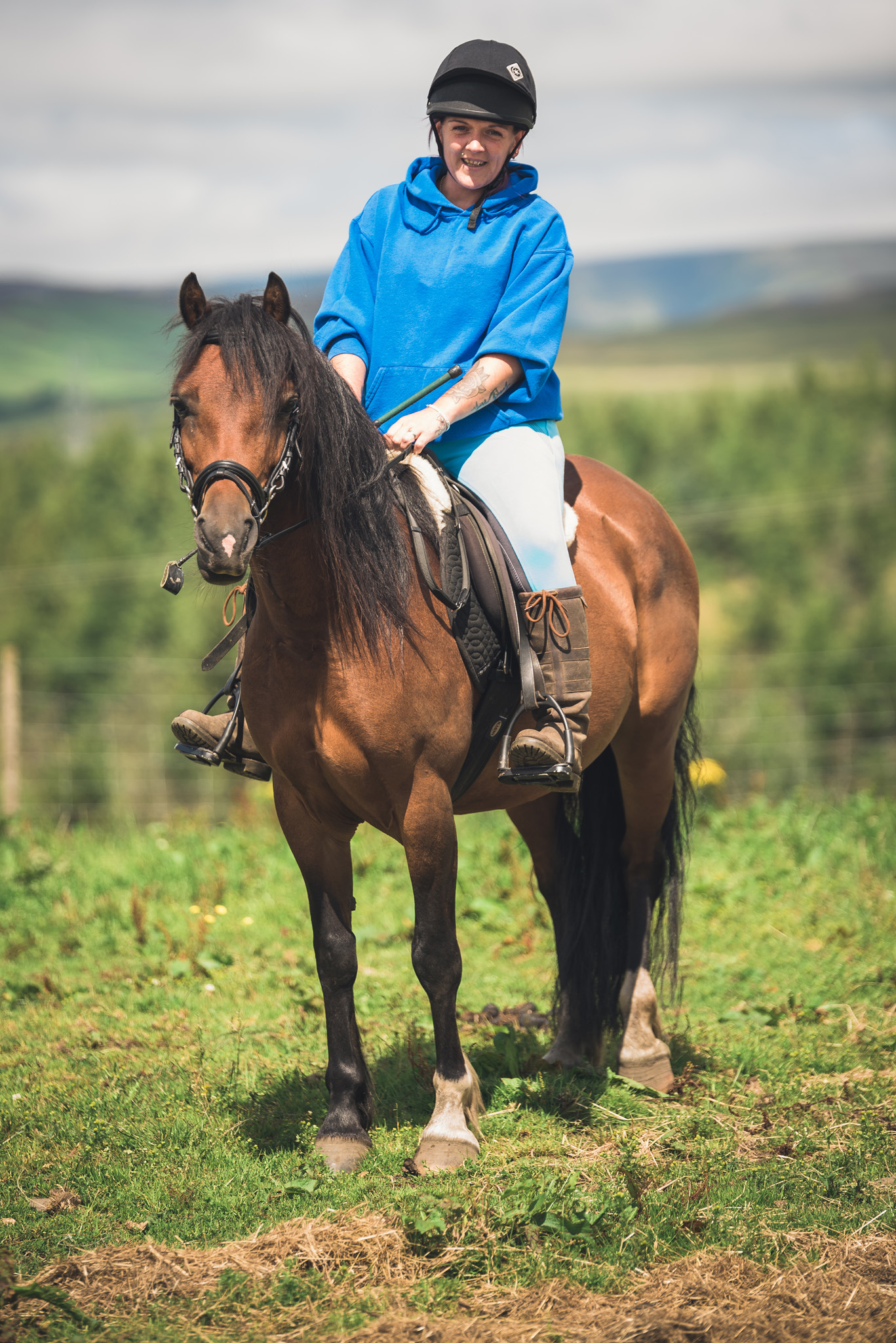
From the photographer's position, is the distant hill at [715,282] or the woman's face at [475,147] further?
the distant hill at [715,282]

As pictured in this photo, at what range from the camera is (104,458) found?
197 feet

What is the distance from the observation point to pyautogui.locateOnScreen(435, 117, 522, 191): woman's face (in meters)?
4.15

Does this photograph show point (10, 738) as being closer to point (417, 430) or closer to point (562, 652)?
point (562, 652)

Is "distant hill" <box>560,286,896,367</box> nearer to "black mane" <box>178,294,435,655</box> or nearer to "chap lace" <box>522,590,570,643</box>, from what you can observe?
"chap lace" <box>522,590,570,643</box>

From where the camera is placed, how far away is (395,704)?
3.70m

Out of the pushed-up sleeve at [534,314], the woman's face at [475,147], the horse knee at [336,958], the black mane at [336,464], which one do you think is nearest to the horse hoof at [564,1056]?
the horse knee at [336,958]

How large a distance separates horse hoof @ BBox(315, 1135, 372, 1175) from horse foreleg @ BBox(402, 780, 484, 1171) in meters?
0.21

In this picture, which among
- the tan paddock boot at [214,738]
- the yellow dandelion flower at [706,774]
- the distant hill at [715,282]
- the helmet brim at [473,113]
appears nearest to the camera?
the helmet brim at [473,113]

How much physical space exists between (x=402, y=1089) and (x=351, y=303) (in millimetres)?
3008

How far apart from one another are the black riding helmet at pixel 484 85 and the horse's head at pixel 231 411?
1267 mm

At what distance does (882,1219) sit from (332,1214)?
1.61 meters

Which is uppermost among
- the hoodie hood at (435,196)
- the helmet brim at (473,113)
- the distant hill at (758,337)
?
the distant hill at (758,337)

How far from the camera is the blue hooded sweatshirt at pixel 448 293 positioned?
4168 millimetres

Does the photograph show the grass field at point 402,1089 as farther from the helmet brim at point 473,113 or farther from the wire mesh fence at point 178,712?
the wire mesh fence at point 178,712
